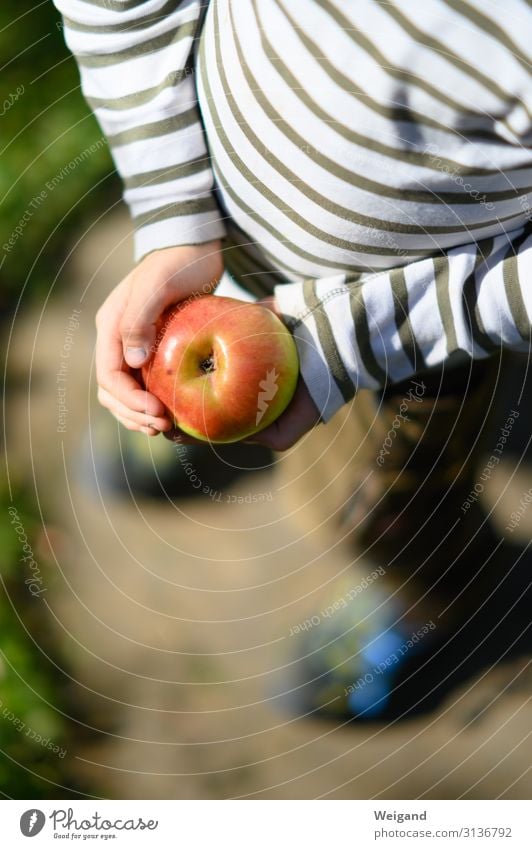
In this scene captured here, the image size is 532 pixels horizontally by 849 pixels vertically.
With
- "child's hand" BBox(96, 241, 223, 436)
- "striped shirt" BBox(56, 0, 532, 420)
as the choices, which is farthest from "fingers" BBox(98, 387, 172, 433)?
"striped shirt" BBox(56, 0, 532, 420)

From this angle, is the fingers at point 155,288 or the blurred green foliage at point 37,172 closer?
the fingers at point 155,288

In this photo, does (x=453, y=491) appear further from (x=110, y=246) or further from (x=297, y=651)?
(x=110, y=246)

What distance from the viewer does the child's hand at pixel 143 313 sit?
500 mm

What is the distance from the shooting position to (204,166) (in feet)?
1.58

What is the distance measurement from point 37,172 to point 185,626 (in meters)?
0.43

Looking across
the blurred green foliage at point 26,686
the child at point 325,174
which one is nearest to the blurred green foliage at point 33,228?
the blurred green foliage at point 26,686

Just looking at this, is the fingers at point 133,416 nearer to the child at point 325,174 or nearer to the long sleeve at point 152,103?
the child at point 325,174

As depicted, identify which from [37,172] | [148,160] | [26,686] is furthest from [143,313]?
[26,686]

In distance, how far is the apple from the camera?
19.2 inches

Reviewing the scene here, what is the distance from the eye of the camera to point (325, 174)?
1.41 ft

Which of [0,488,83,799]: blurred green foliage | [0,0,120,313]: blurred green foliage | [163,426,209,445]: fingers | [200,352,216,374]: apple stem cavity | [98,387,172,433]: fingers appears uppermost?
[0,0,120,313]: blurred green foliage

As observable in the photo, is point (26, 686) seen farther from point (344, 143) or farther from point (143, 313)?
point (344, 143)

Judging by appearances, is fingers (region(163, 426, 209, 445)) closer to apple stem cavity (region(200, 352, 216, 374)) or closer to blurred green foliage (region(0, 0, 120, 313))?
apple stem cavity (region(200, 352, 216, 374))

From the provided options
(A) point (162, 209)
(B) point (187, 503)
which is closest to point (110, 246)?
(A) point (162, 209)
